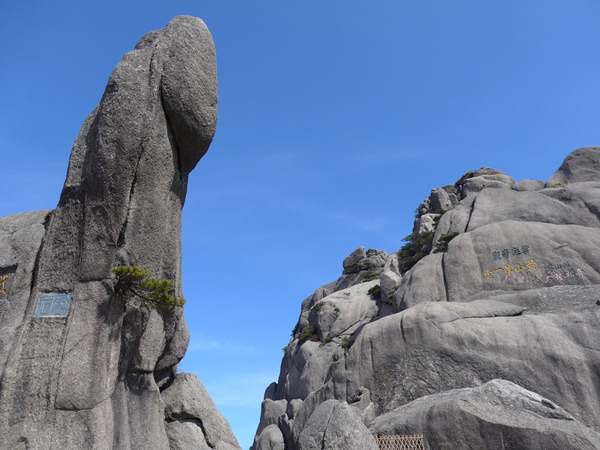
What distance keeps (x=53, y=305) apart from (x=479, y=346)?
13.9 meters

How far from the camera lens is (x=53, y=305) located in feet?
26.0

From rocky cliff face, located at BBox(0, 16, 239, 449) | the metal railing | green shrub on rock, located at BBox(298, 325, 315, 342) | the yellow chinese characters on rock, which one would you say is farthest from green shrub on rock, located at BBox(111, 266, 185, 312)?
green shrub on rock, located at BBox(298, 325, 315, 342)

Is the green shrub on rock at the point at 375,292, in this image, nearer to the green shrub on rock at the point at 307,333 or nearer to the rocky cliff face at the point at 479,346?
the rocky cliff face at the point at 479,346

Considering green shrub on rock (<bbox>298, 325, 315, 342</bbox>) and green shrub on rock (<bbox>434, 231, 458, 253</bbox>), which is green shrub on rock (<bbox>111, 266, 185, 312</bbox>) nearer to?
green shrub on rock (<bbox>434, 231, 458, 253</bbox>)

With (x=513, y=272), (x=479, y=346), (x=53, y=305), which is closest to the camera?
(x=53, y=305)

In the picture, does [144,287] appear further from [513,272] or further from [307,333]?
[307,333]

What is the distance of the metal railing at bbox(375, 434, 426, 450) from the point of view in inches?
462

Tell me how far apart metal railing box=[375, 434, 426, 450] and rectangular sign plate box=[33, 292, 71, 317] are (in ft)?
27.0

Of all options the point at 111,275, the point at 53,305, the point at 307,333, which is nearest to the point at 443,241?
the point at 307,333

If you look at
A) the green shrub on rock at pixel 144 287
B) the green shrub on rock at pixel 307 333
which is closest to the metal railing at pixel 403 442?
the green shrub on rock at pixel 144 287

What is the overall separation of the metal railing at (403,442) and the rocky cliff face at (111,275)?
4.04m

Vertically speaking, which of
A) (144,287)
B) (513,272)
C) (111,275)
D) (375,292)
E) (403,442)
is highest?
(375,292)

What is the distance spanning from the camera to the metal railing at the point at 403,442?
38.5 ft

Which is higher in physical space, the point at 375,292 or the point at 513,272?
the point at 375,292
